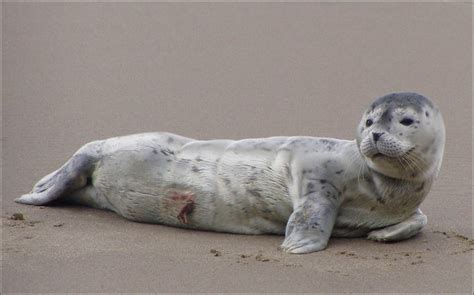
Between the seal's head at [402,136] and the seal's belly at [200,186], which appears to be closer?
the seal's head at [402,136]

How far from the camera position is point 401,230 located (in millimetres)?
6195

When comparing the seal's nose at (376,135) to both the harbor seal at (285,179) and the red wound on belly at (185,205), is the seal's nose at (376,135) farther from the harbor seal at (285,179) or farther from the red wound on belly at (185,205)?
the red wound on belly at (185,205)

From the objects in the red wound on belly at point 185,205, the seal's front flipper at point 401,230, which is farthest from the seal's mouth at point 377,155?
the red wound on belly at point 185,205

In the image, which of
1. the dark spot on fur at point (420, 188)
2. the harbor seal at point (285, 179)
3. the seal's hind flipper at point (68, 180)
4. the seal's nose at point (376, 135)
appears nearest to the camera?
the seal's nose at point (376, 135)

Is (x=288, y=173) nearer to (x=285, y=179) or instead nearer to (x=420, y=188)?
(x=285, y=179)

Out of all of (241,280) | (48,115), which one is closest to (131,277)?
(241,280)

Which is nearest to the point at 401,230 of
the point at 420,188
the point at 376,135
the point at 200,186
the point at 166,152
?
the point at 420,188

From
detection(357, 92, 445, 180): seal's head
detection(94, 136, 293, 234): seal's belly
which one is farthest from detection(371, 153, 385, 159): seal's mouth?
detection(94, 136, 293, 234): seal's belly

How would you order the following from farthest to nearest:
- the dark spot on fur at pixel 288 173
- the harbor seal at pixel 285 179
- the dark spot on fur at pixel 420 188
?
the dark spot on fur at pixel 288 173
the dark spot on fur at pixel 420 188
the harbor seal at pixel 285 179

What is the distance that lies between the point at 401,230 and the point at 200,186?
49.2 inches

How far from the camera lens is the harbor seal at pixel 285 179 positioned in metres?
5.97

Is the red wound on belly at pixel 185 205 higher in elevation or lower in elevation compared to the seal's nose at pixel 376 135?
lower

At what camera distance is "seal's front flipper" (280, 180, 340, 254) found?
5988 millimetres

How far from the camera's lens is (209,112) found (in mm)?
9898
